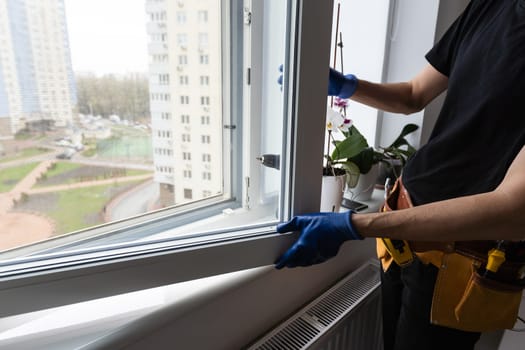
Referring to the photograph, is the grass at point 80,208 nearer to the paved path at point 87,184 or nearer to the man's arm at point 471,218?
the paved path at point 87,184

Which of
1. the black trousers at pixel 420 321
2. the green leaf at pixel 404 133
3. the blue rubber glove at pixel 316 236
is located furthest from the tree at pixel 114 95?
the green leaf at pixel 404 133

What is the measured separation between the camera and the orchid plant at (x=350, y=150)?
3.16ft

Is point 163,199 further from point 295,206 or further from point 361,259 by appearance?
point 361,259

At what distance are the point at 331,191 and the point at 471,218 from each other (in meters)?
0.44

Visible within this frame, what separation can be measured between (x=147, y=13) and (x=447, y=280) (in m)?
0.87

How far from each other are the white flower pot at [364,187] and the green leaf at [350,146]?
6.1 inches

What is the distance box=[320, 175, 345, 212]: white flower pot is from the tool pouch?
34 centimetres

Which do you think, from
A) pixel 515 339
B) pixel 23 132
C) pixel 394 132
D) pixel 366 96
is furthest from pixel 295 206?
pixel 515 339

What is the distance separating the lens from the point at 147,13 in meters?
0.66

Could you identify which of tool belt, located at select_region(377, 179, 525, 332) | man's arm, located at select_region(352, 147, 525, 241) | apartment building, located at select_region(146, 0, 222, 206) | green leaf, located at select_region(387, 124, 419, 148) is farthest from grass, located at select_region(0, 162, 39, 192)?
green leaf, located at select_region(387, 124, 419, 148)

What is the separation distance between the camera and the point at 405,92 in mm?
964

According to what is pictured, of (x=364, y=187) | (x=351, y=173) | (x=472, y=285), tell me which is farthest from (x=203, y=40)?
→ (x=472, y=285)

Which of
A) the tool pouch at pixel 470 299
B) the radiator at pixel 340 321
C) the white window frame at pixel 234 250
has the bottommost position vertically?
the radiator at pixel 340 321

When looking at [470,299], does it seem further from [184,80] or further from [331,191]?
[184,80]
